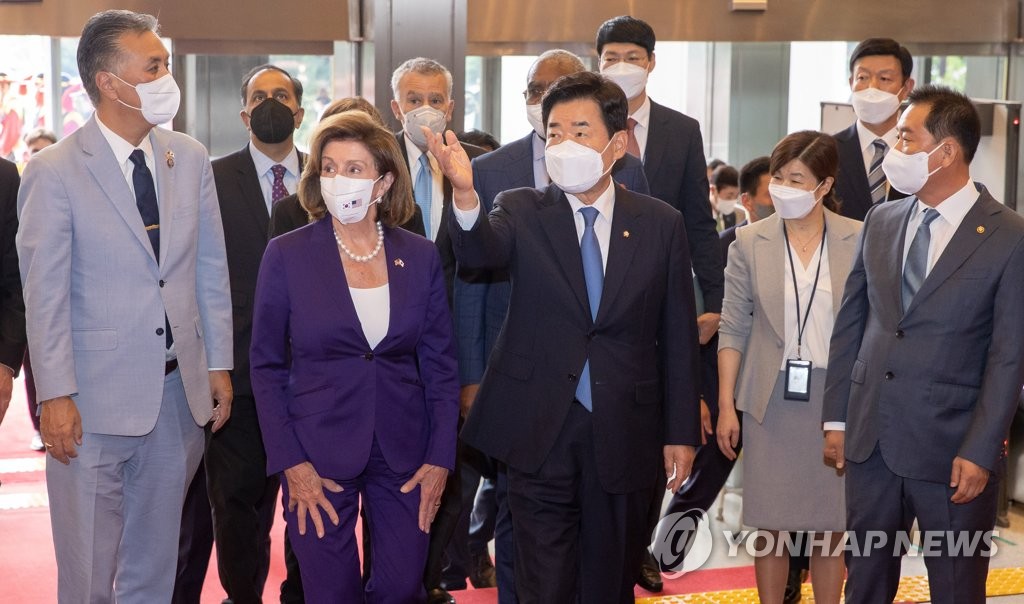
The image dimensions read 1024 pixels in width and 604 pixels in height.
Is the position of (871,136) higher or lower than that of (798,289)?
higher

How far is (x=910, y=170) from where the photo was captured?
3566 mm

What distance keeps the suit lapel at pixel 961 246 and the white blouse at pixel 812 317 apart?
2.09ft

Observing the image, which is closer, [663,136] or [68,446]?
[68,446]

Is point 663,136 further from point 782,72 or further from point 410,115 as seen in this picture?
point 782,72

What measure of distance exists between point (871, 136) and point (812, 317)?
3.96 ft

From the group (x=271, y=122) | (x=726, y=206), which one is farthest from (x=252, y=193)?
(x=726, y=206)

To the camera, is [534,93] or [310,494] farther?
[534,93]

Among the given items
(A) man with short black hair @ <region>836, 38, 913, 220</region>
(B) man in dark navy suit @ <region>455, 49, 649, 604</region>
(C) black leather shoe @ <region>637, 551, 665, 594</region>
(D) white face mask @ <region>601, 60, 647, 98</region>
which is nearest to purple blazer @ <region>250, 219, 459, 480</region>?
(B) man in dark navy suit @ <region>455, 49, 649, 604</region>

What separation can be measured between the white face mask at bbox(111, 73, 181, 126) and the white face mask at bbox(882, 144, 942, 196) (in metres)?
2.14

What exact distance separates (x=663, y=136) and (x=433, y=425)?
1.66 meters

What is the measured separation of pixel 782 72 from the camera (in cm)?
785

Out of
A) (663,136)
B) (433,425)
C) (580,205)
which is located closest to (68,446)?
(433,425)

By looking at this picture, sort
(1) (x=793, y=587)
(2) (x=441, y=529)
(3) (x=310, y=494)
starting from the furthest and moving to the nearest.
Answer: (1) (x=793, y=587), (2) (x=441, y=529), (3) (x=310, y=494)

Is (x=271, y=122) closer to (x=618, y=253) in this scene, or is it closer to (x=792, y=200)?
(x=618, y=253)
